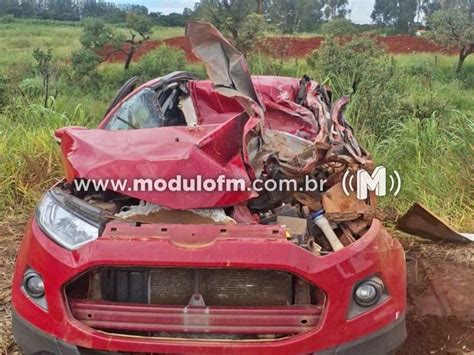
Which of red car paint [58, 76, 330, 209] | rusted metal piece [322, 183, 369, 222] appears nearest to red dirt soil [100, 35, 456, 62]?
red car paint [58, 76, 330, 209]

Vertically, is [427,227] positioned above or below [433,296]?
above

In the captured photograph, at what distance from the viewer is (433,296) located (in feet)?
11.9

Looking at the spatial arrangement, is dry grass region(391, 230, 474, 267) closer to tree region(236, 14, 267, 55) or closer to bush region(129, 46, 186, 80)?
tree region(236, 14, 267, 55)

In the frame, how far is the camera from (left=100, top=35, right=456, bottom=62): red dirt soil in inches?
355

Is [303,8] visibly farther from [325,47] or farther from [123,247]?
[123,247]

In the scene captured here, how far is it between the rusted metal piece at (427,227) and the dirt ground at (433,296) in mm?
67

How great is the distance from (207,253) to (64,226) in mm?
662

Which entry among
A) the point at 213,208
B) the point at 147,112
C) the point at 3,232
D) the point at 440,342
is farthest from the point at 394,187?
the point at 3,232

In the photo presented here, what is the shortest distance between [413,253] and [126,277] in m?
2.40

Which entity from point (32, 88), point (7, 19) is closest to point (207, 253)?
point (32, 88)

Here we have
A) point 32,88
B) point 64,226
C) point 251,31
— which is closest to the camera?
point 64,226

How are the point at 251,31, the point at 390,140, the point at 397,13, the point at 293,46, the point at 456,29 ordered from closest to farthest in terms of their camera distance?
the point at 390,140
the point at 251,31
the point at 293,46
the point at 456,29
the point at 397,13

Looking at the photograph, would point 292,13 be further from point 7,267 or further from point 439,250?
point 7,267

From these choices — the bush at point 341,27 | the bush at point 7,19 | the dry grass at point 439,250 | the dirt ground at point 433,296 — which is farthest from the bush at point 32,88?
the bush at point 7,19
